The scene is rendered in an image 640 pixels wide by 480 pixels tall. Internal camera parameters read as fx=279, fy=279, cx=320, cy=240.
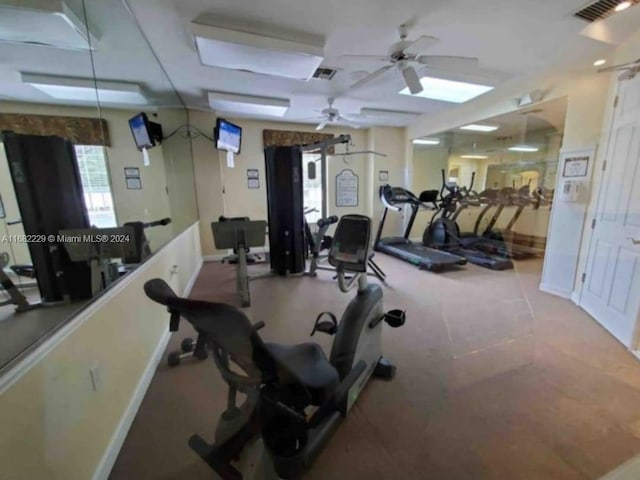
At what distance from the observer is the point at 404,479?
133 cm

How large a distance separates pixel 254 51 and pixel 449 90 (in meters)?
2.78

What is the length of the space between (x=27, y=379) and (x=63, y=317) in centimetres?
30

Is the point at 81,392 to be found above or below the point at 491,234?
above

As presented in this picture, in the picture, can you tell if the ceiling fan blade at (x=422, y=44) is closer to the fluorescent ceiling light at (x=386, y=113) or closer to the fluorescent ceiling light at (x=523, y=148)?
the fluorescent ceiling light at (x=386, y=113)

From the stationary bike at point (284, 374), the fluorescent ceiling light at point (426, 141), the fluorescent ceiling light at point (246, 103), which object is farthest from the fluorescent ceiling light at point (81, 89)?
the fluorescent ceiling light at point (426, 141)

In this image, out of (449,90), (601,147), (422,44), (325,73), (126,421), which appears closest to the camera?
(126,421)

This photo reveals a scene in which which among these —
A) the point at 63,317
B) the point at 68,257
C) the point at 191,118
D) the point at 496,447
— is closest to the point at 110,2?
the point at 68,257

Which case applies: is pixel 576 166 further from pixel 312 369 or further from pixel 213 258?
pixel 213 258

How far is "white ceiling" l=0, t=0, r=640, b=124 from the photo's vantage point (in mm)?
2131

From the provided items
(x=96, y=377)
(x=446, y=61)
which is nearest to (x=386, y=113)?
(x=446, y=61)

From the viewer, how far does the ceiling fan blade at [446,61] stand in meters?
2.54

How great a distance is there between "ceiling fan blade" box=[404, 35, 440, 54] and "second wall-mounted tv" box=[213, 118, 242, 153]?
3069 millimetres

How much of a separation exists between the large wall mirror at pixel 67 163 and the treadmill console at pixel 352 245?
1.33 meters

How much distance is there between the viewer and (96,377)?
1.34 m
